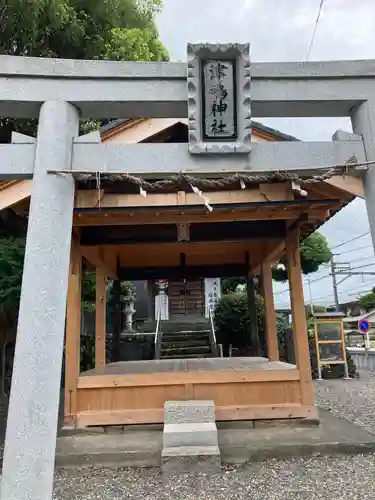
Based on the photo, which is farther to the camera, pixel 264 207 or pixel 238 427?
pixel 238 427

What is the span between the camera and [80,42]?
10.2 m

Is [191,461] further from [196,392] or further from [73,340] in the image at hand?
[73,340]

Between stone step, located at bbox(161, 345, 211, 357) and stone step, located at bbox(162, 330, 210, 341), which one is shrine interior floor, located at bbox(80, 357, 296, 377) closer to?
stone step, located at bbox(161, 345, 211, 357)

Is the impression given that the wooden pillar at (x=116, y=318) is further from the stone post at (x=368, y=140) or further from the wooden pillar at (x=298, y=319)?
the stone post at (x=368, y=140)

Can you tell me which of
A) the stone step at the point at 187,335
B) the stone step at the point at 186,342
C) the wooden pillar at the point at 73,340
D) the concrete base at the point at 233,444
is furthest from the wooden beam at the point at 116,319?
the concrete base at the point at 233,444

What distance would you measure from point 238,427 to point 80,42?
940 centimetres

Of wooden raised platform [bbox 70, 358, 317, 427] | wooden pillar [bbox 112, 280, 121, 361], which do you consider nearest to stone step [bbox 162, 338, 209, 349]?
wooden pillar [bbox 112, 280, 121, 361]

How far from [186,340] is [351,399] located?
195 inches

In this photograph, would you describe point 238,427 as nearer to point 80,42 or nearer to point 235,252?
point 235,252

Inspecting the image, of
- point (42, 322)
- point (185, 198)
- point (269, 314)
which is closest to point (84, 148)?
point (42, 322)

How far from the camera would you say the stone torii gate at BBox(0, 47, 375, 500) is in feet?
9.64

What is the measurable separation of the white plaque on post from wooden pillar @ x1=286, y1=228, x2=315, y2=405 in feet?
10.5

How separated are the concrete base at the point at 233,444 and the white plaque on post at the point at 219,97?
339 centimetres

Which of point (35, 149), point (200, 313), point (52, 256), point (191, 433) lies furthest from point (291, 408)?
point (200, 313)
